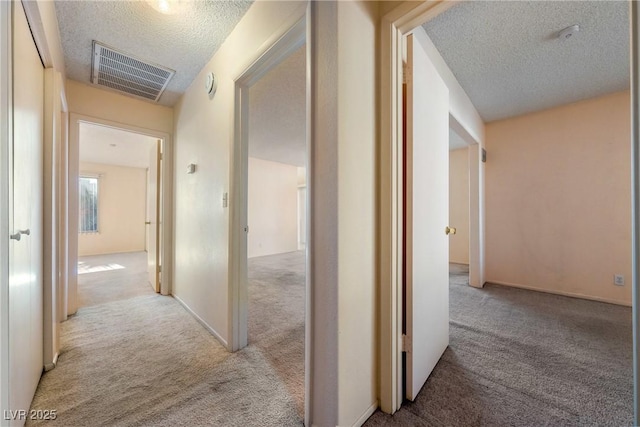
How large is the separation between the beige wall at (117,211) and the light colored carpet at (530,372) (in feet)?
25.4

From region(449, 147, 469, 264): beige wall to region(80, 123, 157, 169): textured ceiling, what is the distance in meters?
5.42

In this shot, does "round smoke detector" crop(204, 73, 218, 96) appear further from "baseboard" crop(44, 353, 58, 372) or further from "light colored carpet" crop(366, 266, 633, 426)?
"light colored carpet" crop(366, 266, 633, 426)

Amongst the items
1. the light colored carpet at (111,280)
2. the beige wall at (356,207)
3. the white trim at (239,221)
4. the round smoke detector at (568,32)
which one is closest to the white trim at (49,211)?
the white trim at (239,221)

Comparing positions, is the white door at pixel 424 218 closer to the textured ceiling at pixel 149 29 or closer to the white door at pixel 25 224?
the textured ceiling at pixel 149 29

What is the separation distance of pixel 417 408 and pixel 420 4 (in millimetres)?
1981

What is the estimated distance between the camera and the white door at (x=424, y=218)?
4.26 feet

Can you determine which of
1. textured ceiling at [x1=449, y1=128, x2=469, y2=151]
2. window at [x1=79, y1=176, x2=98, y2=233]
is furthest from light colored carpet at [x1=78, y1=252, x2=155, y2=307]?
textured ceiling at [x1=449, y1=128, x2=469, y2=151]

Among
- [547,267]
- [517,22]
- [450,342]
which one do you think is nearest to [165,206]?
[450,342]

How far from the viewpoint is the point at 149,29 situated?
179 centimetres

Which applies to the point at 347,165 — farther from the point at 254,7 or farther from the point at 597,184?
the point at 597,184

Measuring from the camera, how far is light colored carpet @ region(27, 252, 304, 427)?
1206 millimetres

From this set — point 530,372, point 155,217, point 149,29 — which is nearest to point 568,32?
point 530,372

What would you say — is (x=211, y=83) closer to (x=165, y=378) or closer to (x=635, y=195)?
(x=165, y=378)

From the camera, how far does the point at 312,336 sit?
1.12 m
